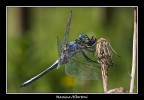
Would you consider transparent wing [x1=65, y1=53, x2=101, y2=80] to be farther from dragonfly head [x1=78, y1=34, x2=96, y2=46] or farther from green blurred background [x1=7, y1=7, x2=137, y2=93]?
green blurred background [x1=7, y1=7, x2=137, y2=93]

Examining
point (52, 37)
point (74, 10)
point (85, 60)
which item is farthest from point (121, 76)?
point (74, 10)

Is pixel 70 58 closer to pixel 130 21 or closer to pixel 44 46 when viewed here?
pixel 44 46

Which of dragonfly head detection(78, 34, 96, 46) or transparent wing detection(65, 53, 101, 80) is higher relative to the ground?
dragonfly head detection(78, 34, 96, 46)

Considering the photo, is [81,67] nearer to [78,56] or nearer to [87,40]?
[78,56]

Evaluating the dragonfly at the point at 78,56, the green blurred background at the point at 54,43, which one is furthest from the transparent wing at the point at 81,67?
the green blurred background at the point at 54,43

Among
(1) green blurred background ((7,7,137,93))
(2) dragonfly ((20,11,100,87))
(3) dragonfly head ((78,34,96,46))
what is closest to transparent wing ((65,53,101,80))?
(2) dragonfly ((20,11,100,87))

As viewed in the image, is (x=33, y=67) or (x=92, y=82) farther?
(x=92, y=82)

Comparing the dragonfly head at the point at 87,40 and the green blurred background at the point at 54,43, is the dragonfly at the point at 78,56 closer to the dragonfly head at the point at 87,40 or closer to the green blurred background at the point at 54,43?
the dragonfly head at the point at 87,40

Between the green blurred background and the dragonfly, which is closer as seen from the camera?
the dragonfly
